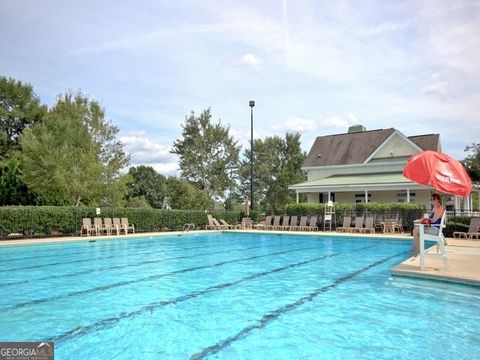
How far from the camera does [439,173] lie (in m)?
8.20

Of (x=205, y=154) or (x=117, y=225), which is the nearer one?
(x=117, y=225)

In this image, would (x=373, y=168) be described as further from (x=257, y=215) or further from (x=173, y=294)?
(x=173, y=294)

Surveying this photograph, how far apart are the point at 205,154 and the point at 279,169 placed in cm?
1042

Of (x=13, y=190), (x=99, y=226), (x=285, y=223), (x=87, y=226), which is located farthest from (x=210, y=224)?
(x=13, y=190)

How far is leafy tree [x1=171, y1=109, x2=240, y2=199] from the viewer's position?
134ft

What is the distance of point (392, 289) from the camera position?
25.5 feet

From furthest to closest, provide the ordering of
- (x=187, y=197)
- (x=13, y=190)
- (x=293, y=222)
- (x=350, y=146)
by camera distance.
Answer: (x=187, y=197), (x=350, y=146), (x=13, y=190), (x=293, y=222)

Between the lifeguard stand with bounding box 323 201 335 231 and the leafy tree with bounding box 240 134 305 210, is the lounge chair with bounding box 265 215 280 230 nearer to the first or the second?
the lifeguard stand with bounding box 323 201 335 231

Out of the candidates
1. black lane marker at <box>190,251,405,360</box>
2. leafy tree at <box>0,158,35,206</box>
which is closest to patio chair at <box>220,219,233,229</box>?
leafy tree at <box>0,158,35,206</box>

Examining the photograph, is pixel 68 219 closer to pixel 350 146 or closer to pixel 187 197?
pixel 187 197

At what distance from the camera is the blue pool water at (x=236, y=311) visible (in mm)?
4742

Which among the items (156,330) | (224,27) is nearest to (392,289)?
(156,330)

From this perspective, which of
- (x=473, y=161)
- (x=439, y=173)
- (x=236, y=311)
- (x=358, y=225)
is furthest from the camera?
(x=473, y=161)

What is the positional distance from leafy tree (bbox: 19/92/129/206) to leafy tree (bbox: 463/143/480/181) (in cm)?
2770
